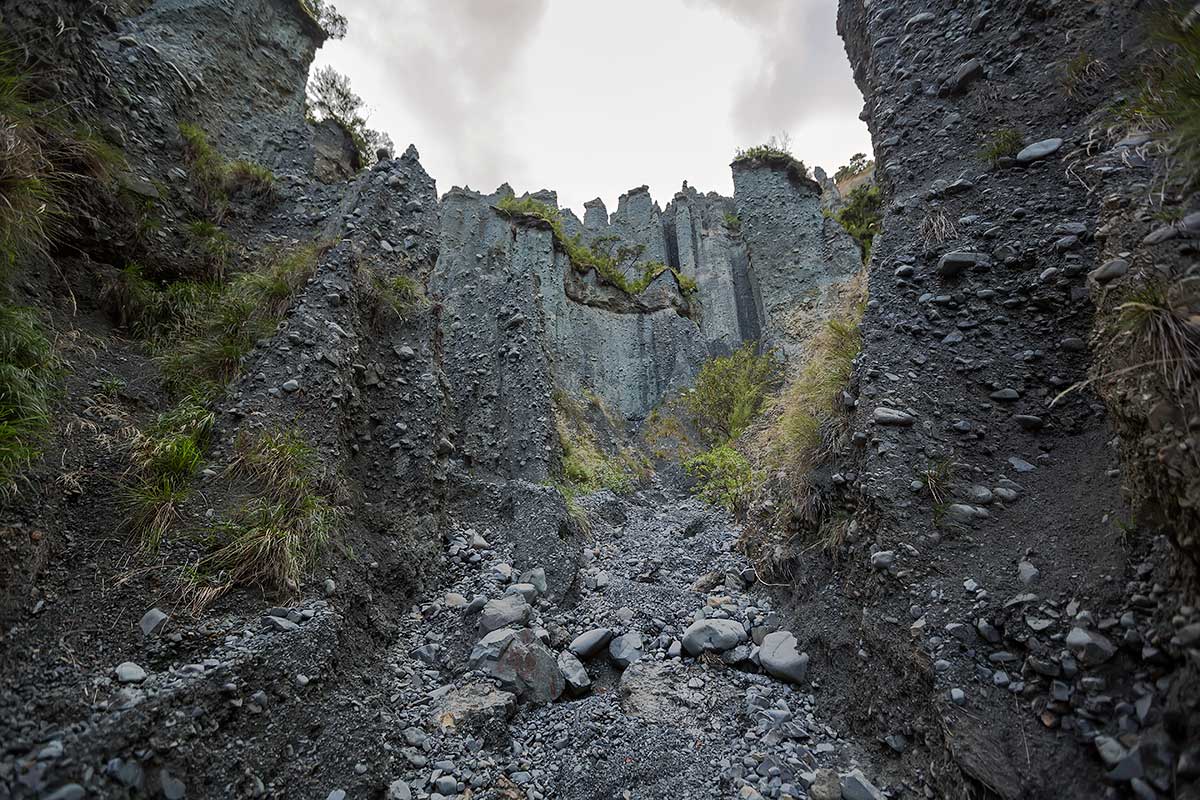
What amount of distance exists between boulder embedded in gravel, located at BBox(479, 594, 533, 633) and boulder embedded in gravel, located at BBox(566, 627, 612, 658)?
43 centimetres

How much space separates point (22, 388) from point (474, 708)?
309 cm

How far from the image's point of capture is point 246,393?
3809 millimetres

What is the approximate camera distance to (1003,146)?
3.92 metres

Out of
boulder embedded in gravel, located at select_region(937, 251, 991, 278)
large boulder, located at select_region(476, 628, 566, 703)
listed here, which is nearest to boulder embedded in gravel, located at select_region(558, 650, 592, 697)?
large boulder, located at select_region(476, 628, 566, 703)

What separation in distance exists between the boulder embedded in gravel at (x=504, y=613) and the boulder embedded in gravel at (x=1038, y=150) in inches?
201

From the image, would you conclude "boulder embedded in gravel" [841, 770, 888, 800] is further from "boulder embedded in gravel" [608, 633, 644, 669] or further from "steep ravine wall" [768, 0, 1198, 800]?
"boulder embedded in gravel" [608, 633, 644, 669]

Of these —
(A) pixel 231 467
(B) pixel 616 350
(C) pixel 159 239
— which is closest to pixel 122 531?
(A) pixel 231 467

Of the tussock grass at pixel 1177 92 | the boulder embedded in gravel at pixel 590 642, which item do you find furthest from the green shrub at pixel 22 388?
the tussock grass at pixel 1177 92

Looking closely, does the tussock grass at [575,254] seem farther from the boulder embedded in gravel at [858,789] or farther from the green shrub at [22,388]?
the boulder embedded in gravel at [858,789]

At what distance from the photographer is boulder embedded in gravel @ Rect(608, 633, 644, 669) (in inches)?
143

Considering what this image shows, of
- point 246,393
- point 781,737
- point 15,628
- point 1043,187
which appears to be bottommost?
point 781,737

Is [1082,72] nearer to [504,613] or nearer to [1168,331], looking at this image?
[1168,331]

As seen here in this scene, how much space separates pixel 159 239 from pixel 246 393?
208 centimetres

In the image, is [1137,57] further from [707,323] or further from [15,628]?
[707,323]
